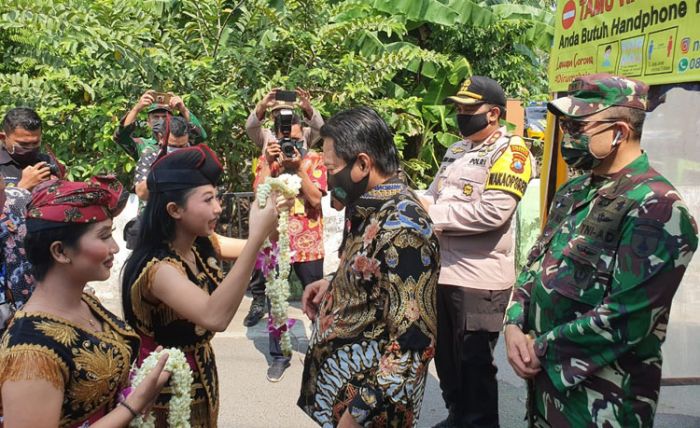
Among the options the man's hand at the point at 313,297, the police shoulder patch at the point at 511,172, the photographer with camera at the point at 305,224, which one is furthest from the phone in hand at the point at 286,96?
the man's hand at the point at 313,297

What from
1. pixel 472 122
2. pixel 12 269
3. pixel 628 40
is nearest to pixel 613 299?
pixel 628 40

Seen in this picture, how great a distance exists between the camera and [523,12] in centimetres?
1157

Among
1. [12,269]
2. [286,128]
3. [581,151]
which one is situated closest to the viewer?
[581,151]

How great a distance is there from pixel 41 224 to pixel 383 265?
111cm

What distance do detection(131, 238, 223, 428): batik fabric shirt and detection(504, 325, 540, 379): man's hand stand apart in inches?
46.0

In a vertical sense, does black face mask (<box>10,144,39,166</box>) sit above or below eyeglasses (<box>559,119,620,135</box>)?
below

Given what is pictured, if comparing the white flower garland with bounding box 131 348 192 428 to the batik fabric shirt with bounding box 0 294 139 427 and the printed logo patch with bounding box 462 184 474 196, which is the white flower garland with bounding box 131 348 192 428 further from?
the printed logo patch with bounding box 462 184 474 196

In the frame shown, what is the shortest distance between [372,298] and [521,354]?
625 millimetres

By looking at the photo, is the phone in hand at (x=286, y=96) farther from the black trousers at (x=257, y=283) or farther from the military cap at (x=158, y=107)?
the black trousers at (x=257, y=283)

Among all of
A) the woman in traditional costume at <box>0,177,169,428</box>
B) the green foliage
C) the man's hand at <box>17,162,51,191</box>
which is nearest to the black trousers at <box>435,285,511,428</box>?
the woman in traditional costume at <box>0,177,169,428</box>

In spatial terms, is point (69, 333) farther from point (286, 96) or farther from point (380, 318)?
point (286, 96)

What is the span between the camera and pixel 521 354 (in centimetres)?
265

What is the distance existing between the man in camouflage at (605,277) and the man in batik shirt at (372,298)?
18.0 inches

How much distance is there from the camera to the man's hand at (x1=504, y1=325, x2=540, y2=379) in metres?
2.60
